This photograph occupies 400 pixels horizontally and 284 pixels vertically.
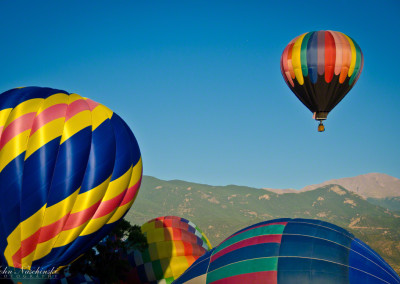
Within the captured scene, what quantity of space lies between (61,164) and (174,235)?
1032 cm

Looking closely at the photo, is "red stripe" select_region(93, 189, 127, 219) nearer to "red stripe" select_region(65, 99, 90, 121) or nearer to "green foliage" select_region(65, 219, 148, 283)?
"red stripe" select_region(65, 99, 90, 121)

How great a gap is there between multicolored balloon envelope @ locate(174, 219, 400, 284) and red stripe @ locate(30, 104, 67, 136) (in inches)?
227

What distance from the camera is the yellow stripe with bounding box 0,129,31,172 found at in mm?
15842

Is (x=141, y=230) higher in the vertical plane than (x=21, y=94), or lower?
lower

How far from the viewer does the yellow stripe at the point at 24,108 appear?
1648 cm

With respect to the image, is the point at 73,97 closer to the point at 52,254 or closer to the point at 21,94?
the point at 21,94

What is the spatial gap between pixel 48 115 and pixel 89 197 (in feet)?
8.38

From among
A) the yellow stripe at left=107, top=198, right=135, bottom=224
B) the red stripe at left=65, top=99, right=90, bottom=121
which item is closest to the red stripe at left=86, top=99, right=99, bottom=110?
the red stripe at left=65, top=99, right=90, bottom=121

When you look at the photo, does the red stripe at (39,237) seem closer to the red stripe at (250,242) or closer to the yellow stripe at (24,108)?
the yellow stripe at (24,108)

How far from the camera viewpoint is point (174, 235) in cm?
2556

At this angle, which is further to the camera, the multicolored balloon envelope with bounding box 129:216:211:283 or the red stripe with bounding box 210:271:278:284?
the multicolored balloon envelope with bounding box 129:216:211:283

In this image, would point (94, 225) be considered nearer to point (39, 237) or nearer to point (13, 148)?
point (39, 237)

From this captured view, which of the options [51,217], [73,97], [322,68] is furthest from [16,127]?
[322,68]

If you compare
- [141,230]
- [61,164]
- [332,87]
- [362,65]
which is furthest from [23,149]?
[362,65]
